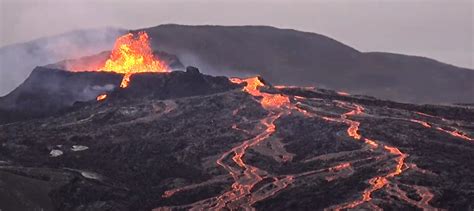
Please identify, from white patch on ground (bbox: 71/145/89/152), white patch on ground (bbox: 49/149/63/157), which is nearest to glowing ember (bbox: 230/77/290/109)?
white patch on ground (bbox: 71/145/89/152)

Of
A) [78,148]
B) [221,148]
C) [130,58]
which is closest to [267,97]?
[221,148]

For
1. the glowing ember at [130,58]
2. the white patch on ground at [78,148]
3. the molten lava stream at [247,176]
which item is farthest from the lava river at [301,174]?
the glowing ember at [130,58]

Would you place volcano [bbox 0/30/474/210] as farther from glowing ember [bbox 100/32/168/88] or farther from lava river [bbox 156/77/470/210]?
glowing ember [bbox 100/32/168/88]

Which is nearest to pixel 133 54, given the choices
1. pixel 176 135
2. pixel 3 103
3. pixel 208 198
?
pixel 3 103

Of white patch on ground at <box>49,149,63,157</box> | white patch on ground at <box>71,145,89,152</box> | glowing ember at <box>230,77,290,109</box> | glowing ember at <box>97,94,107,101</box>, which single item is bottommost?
white patch on ground at <box>49,149,63,157</box>

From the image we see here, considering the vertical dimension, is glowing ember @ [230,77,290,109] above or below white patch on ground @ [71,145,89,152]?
above

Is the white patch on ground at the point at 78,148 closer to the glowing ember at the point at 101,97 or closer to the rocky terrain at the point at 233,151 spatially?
the rocky terrain at the point at 233,151

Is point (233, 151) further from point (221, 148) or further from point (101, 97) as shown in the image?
point (101, 97)
